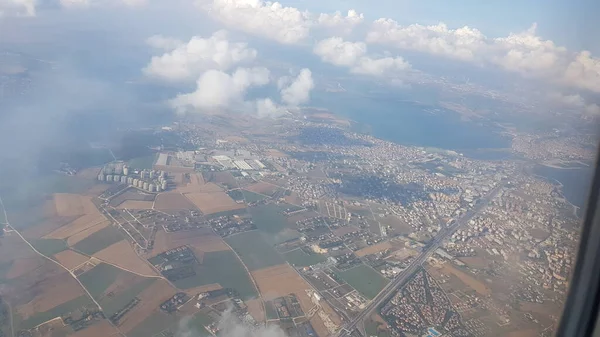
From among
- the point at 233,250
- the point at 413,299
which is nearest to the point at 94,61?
the point at 233,250

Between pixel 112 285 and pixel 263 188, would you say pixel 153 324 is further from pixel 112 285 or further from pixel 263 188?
pixel 263 188

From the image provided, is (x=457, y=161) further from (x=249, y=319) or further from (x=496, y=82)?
(x=249, y=319)

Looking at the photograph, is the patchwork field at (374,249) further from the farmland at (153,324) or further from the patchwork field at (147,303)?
the farmland at (153,324)

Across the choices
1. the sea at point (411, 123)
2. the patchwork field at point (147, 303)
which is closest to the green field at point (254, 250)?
the patchwork field at point (147, 303)

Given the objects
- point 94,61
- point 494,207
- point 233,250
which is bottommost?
point 233,250

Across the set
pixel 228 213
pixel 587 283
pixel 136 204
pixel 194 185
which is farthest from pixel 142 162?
pixel 587 283

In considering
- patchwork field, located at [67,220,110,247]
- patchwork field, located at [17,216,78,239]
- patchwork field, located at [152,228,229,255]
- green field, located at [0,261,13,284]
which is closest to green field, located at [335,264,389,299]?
patchwork field, located at [152,228,229,255]
